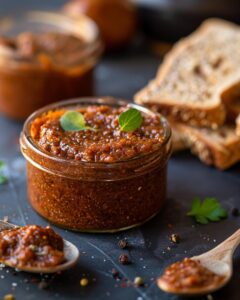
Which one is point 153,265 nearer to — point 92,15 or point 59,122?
point 59,122

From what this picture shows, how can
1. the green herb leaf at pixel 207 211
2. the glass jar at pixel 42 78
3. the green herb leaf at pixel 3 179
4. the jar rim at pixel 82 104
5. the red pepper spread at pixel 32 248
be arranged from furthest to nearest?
the glass jar at pixel 42 78, the green herb leaf at pixel 3 179, the green herb leaf at pixel 207 211, the jar rim at pixel 82 104, the red pepper spread at pixel 32 248

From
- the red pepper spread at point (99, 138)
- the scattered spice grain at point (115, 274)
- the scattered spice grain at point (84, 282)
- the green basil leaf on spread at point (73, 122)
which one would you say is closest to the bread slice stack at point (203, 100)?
the red pepper spread at point (99, 138)

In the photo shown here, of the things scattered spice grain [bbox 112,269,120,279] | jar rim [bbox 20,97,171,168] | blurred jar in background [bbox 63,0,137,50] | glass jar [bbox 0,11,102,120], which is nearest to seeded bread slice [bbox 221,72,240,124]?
jar rim [bbox 20,97,171,168]

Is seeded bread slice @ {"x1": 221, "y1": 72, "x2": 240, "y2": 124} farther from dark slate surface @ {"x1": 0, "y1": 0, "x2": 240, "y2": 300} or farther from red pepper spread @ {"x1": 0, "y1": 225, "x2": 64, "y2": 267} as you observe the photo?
red pepper spread @ {"x1": 0, "y1": 225, "x2": 64, "y2": 267}

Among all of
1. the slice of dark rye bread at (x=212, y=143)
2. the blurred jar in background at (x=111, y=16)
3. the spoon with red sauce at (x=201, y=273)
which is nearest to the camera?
the spoon with red sauce at (x=201, y=273)

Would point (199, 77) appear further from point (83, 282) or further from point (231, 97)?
point (83, 282)

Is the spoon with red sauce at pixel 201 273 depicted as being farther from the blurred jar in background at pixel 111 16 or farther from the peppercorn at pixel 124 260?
the blurred jar in background at pixel 111 16
